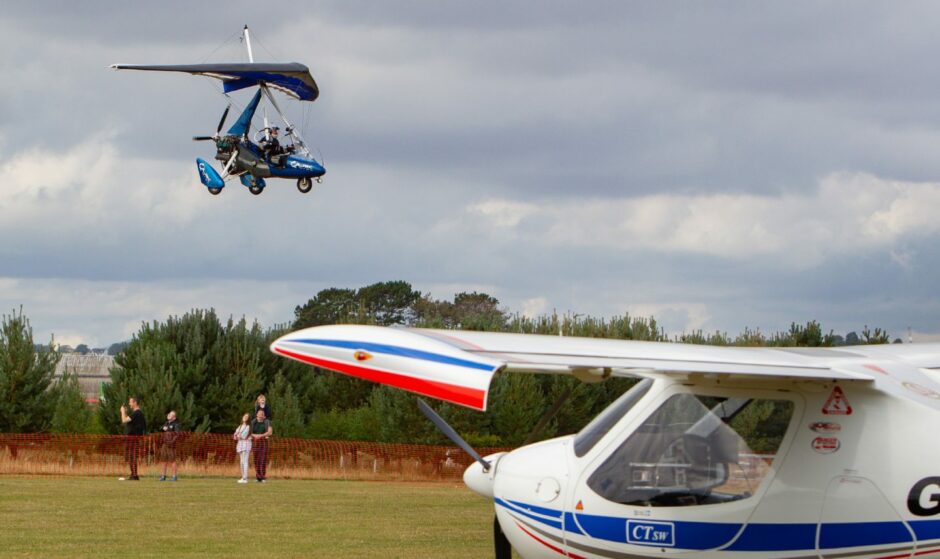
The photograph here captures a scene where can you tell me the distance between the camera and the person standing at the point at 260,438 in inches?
1037

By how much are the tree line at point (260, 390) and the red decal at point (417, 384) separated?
83.1 ft

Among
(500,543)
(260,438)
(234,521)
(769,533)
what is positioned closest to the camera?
(769,533)

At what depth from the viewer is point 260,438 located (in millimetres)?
26672

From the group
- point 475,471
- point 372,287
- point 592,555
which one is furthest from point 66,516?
point 372,287

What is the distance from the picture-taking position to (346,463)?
3098 centimetres

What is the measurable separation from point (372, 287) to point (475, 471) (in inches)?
3046

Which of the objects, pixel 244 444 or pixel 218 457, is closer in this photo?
pixel 244 444

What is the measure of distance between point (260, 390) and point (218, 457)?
8.52 m

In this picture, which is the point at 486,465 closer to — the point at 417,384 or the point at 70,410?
the point at 417,384

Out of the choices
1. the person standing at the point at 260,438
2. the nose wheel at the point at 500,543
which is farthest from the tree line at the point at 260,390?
the nose wheel at the point at 500,543

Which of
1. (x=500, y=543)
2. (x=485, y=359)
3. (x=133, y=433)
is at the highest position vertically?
(x=133, y=433)

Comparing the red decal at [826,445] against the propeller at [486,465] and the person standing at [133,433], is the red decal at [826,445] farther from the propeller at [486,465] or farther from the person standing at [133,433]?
the person standing at [133,433]

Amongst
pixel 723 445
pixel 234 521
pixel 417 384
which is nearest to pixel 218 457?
pixel 234 521

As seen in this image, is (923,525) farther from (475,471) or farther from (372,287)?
(372,287)
